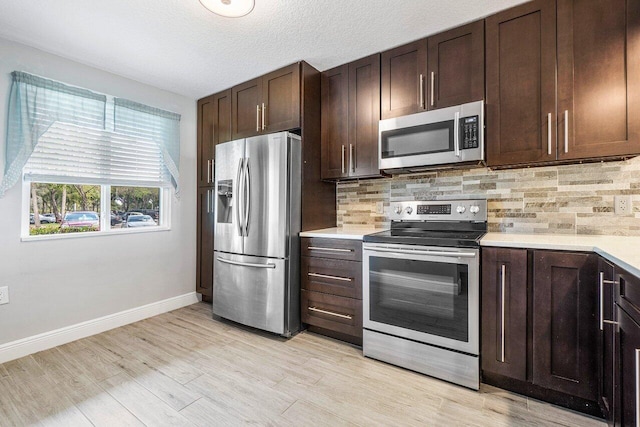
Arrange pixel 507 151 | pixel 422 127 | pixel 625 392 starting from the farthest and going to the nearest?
1. pixel 422 127
2. pixel 507 151
3. pixel 625 392

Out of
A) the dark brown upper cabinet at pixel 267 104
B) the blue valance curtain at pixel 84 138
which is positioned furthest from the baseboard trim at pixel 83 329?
the dark brown upper cabinet at pixel 267 104

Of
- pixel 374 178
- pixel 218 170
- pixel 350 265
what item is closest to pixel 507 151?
pixel 374 178

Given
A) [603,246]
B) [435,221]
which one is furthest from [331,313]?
[603,246]

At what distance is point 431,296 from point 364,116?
158 centimetres

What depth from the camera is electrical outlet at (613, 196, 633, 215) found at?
185 cm

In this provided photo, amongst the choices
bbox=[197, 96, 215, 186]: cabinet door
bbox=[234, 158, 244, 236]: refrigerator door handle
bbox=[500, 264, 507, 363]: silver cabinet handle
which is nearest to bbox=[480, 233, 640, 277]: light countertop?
bbox=[500, 264, 507, 363]: silver cabinet handle

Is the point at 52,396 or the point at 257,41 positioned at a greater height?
the point at 257,41

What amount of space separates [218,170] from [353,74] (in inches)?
62.5

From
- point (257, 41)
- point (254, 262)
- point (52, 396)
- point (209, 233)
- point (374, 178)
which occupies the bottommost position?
point (52, 396)

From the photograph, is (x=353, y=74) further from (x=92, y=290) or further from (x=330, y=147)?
(x=92, y=290)

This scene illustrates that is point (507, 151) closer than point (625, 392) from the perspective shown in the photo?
No

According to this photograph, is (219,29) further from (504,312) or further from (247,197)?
(504,312)

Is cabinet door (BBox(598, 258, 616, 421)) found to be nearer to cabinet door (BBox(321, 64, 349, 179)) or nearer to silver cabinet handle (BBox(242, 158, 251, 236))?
cabinet door (BBox(321, 64, 349, 179))

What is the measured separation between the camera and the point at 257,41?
229 centimetres
